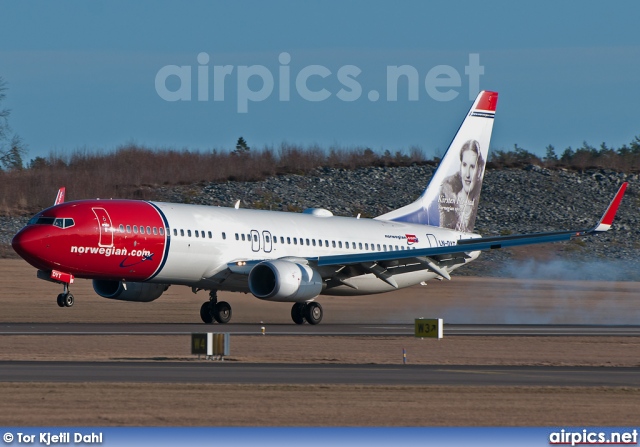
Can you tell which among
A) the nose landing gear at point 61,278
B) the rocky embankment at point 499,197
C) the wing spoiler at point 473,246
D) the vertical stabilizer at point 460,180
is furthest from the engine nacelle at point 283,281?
the rocky embankment at point 499,197

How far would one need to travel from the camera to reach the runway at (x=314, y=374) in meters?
24.6

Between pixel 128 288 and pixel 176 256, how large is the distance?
3.57m

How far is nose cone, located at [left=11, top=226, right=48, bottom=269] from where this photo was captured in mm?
42125

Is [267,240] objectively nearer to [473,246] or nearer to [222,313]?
[222,313]

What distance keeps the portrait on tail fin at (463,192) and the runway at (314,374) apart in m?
28.8

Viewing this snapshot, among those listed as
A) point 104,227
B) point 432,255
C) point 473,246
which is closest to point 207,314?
point 104,227

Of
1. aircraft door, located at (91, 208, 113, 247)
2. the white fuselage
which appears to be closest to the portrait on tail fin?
the white fuselage

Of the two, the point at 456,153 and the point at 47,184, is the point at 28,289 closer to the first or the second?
the point at 456,153

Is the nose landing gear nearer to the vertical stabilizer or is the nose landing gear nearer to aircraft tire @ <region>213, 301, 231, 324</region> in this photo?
aircraft tire @ <region>213, 301, 231, 324</region>

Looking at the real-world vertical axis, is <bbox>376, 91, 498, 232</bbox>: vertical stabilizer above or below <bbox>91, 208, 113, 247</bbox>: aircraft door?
above

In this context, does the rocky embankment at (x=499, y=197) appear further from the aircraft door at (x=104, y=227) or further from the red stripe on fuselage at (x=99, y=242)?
the aircraft door at (x=104, y=227)

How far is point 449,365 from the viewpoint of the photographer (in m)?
29.7

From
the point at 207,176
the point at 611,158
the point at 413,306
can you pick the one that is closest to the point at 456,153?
the point at 413,306

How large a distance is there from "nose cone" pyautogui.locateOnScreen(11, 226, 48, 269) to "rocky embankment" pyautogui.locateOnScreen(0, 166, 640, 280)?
48.8 m
